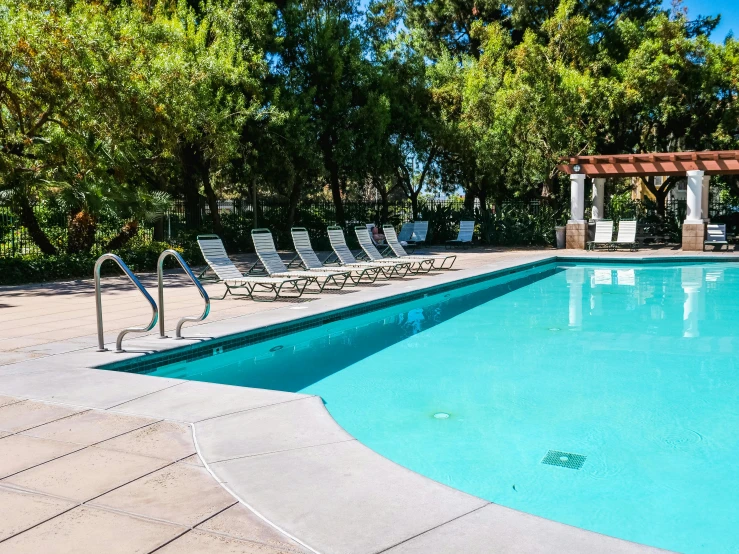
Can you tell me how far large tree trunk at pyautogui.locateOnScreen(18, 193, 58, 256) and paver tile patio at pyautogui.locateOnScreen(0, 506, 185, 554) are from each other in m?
12.8

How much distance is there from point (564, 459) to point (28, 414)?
12.3 ft

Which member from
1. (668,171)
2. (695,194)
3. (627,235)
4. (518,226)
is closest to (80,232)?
(518,226)

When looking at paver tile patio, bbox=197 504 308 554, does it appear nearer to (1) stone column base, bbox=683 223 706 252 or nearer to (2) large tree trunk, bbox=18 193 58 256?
(2) large tree trunk, bbox=18 193 58 256

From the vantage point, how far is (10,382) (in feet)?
17.9

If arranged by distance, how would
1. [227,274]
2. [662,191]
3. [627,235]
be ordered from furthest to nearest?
[662,191]
[627,235]
[227,274]

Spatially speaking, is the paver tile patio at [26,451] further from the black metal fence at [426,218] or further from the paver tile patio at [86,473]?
the black metal fence at [426,218]

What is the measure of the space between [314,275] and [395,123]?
14015 mm

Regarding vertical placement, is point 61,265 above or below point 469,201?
below

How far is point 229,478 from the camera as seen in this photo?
3.54 meters

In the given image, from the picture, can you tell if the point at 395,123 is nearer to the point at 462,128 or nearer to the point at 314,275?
the point at 462,128

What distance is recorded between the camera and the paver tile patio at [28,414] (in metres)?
4.42

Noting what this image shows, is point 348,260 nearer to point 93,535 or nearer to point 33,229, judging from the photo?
point 33,229

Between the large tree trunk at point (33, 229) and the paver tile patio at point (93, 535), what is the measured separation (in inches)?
506

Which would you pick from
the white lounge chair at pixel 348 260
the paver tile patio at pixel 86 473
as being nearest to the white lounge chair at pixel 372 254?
the white lounge chair at pixel 348 260
